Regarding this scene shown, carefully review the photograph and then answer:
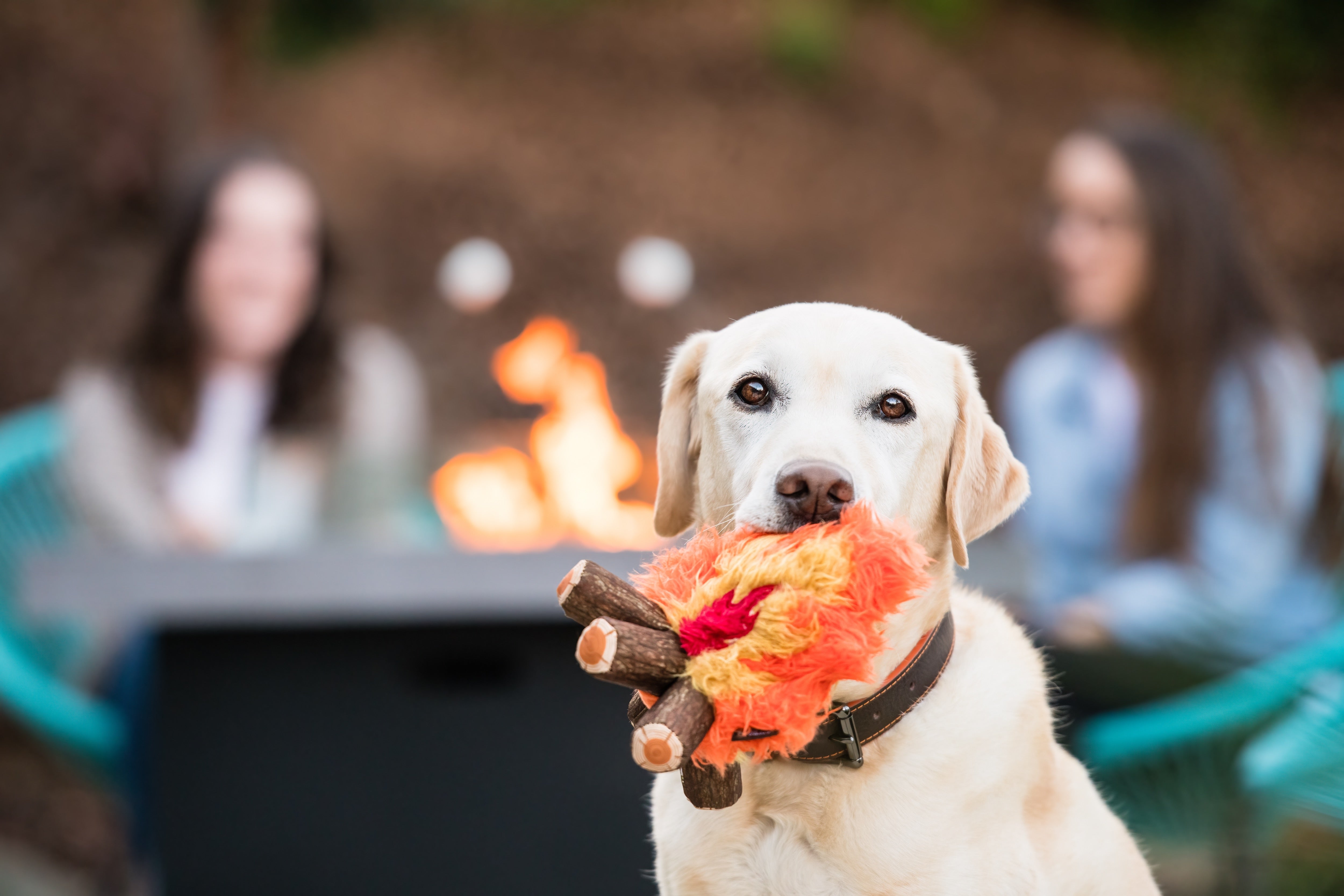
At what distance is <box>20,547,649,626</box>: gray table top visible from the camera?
2.28m

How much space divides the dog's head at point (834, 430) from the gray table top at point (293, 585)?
1.25 metres

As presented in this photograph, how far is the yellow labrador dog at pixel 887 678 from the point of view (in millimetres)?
850

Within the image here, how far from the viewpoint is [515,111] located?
9641 mm

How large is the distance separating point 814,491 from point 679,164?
9.12m

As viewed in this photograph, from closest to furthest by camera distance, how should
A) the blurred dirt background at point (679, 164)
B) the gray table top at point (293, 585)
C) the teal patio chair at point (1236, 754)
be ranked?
1. the teal patio chair at point (1236, 754)
2. the gray table top at point (293, 585)
3. the blurred dirt background at point (679, 164)

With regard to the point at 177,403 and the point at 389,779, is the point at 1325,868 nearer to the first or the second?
the point at 389,779

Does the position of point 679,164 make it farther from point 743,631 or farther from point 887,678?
point 743,631

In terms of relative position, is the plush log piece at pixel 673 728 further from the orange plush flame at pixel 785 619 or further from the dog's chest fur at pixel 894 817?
the dog's chest fur at pixel 894 817

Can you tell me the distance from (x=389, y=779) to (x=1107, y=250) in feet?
6.27

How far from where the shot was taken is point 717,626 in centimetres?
69

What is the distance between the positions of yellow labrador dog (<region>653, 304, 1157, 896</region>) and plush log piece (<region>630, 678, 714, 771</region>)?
215 millimetres

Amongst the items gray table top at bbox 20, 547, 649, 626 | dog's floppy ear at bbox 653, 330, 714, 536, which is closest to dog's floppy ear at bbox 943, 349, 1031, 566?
dog's floppy ear at bbox 653, 330, 714, 536

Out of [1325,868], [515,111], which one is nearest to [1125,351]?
[1325,868]

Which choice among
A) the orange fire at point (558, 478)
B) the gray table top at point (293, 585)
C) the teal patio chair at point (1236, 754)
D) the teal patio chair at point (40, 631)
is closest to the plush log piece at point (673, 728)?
the teal patio chair at point (1236, 754)
